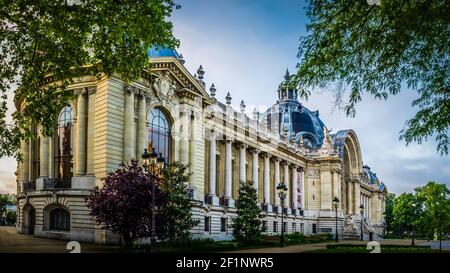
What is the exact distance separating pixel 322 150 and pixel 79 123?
165ft

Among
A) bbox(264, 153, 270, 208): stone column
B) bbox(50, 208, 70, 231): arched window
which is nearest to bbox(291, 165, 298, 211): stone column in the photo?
bbox(264, 153, 270, 208): stone column

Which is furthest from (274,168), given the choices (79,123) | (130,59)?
(130,59)

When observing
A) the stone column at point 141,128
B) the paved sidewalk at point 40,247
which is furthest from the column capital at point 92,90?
the paved sidewalk at point 40,247

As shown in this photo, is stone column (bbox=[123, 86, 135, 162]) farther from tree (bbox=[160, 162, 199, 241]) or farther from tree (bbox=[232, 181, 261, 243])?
tree (bbox=[232, 181, 261, 243])

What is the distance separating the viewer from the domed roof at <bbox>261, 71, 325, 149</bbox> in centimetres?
8162

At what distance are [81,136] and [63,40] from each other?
19.3 m

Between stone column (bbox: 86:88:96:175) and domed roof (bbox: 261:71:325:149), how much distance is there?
163 ft

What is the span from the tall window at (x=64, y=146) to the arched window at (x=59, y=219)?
7.99 feet

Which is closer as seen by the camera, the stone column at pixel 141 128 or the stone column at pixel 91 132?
the stone column at pixel 91 132

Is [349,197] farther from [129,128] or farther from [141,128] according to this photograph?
[129,128]

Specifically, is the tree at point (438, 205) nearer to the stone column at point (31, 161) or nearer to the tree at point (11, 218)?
the stone column at point (31, 161)

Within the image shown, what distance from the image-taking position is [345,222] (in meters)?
75.5

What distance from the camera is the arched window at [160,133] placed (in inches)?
1422
